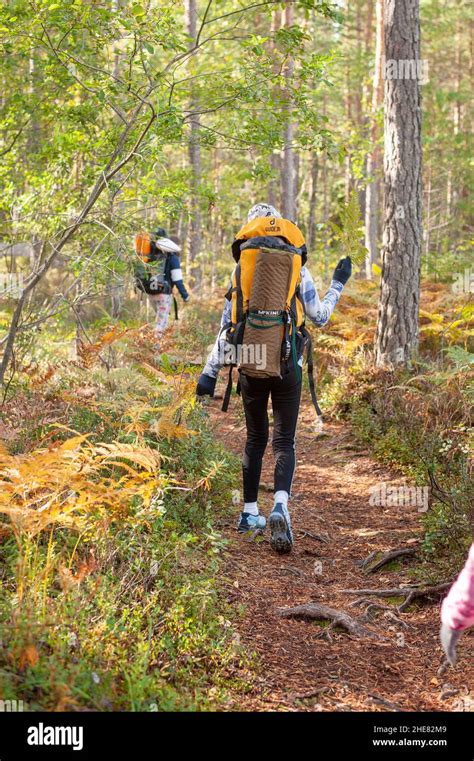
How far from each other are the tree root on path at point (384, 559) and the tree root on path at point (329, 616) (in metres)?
0.78

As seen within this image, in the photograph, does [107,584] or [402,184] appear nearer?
[107,584]

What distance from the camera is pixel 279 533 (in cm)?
527

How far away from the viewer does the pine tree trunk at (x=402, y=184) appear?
8.47 metres

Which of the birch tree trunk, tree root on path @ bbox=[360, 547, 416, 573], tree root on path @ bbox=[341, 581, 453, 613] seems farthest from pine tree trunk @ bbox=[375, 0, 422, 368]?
the birch tree trunk

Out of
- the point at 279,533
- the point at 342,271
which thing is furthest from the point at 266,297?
the point at 279,533

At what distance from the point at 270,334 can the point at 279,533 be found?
60.0 inches

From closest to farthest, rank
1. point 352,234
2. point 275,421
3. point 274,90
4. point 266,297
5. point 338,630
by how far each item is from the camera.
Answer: point 338,630 < point 266,297 < point 275,421 < point 352,234 < point 274,90

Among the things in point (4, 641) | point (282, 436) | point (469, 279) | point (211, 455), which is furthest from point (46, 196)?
point (469, 279)

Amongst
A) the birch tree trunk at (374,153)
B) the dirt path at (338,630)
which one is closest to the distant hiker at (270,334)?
the dirt path at (338,630)

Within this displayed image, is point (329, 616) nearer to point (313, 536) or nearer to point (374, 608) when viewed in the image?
point (374, 608)

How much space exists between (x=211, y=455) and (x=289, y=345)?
1538 millimetres

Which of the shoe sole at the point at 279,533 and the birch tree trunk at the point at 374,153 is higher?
the birch tree trunk at the point at 374,153
